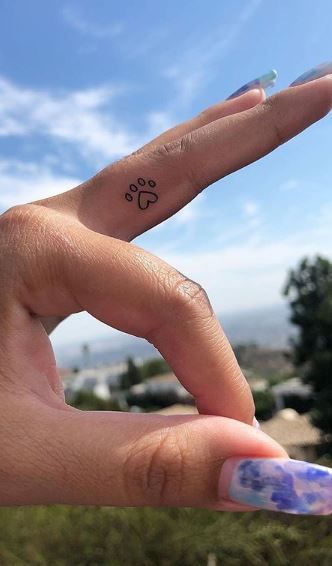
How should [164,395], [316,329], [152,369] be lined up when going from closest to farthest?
1. [316,329]
2. [164,395]
3. [152,369]

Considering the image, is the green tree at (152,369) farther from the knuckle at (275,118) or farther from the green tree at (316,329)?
the knuckle at (275,118)

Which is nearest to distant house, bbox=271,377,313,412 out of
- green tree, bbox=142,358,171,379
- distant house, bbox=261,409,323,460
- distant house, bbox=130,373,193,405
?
distant house, bbox=261,409,323,460

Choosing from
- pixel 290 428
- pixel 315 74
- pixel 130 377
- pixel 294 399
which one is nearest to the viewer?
pixel 315 74

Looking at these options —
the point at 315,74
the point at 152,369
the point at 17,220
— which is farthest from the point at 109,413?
the point at 152,369

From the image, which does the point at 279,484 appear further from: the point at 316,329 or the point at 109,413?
the point at 316,329

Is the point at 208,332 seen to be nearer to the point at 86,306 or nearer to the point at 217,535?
the point at 86,306

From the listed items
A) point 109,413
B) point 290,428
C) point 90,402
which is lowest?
point 290,428
